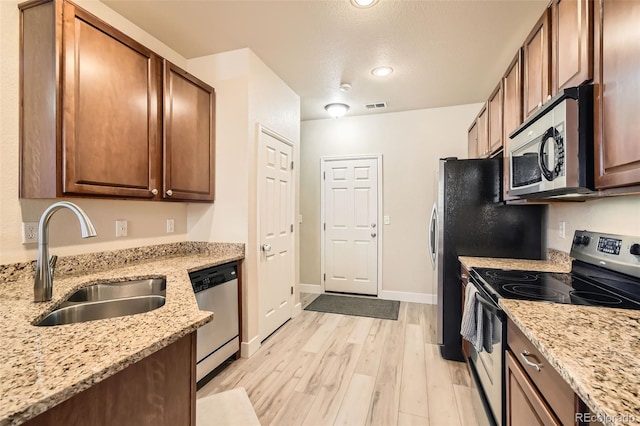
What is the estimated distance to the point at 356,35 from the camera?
239 cm

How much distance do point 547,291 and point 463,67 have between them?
2.37 meters

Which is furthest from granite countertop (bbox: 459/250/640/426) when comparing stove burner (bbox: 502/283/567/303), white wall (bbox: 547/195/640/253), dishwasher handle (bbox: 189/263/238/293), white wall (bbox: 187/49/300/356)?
white wall (bbox: 187/49/300/356)

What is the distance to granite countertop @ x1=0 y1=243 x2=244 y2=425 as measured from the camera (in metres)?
0.61

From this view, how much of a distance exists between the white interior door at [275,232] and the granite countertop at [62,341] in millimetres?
1296

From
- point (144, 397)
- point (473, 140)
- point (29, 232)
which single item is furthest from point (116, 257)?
point (473, 140)

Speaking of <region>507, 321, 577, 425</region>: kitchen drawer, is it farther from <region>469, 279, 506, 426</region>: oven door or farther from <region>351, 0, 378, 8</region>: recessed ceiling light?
<region>351, 0, 378, 8</region>: recessed ceiling light

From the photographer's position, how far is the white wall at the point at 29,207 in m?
1.60

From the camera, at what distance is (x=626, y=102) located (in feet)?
3.36

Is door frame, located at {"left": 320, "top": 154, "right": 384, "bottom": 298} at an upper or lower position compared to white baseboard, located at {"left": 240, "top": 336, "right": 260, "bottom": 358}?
upper

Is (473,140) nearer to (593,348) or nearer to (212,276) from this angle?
(593,348)

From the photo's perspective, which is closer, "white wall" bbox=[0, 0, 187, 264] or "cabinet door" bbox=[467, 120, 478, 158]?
"white wall" bbox=[0, 0, 187, 264]

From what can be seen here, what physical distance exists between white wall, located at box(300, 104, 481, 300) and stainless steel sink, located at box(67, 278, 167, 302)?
10.5 feet

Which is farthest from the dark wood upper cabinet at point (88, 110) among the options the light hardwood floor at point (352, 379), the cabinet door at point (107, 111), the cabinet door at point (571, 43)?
the cabinet door at point (571, 43)

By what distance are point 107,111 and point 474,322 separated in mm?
2573
